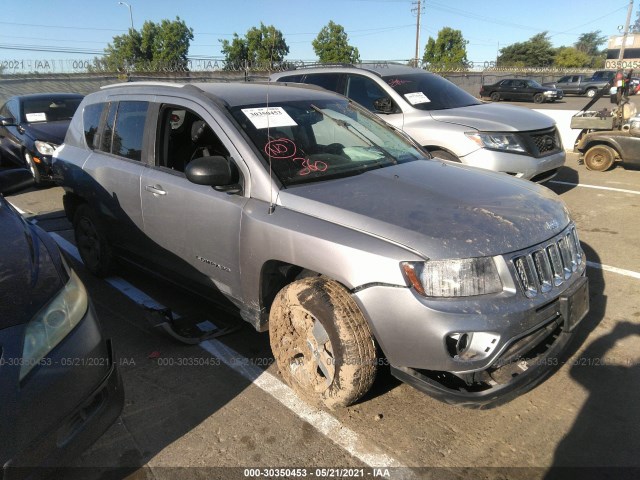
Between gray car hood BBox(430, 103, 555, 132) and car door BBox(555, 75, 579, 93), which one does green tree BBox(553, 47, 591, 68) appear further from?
gray car hood BBox(430, 103, 555, 132)

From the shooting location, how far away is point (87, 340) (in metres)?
2.12

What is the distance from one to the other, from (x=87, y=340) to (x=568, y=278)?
246 centimetres

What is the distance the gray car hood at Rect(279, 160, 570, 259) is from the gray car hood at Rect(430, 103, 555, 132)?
312 cm

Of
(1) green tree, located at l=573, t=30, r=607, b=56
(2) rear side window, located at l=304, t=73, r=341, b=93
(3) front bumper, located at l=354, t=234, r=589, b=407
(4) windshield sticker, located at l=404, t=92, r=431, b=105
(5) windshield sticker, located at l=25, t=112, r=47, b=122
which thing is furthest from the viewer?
(1) green tree, located at l=573, t=30, r=607, b=56

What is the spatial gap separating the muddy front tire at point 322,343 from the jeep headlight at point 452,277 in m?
0.38

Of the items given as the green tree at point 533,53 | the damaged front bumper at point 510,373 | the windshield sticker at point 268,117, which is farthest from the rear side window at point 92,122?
the green tree at point 533,53

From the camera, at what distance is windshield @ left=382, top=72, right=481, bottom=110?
6.66 metres

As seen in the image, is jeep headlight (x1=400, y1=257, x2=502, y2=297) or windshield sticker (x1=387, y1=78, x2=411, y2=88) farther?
windshield sticker (x1=387, y1=78, x2=411, y2=88)

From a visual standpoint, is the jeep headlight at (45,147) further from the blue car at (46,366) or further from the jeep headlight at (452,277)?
the jeep headlight at (452,277)

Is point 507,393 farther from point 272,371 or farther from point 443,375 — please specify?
point 272,371

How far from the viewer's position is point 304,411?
9.15 feet

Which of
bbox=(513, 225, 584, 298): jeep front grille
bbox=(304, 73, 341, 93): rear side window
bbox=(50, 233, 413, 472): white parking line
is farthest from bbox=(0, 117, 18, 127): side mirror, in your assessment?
bbox=(513, 225, 584, 298): jeep front grille

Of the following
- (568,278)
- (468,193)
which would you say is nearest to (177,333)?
(468,193)

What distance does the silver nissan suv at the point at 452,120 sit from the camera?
5.96 meters
